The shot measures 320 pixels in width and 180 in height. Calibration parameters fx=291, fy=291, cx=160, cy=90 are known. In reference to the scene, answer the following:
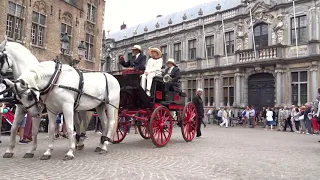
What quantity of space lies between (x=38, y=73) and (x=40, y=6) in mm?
13058

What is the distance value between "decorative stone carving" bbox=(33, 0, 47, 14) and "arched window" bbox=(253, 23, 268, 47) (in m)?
15.5

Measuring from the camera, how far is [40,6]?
1656 centimetres

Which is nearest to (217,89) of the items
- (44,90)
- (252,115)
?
(252,115)

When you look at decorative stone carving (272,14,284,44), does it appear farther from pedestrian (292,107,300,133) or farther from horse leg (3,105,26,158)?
horse leg (3,105,26,158)

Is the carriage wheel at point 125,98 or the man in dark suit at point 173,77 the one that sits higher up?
the man in dark suit at point 173,77

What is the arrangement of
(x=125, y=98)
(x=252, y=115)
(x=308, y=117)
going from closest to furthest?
1. (x=125, y=98)
2. (x=308, y=117)
3. (x=252, y=115)

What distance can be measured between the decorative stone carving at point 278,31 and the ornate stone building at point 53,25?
Answer: 508 inches

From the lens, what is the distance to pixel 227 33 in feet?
82.6

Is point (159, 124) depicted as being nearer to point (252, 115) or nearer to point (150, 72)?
point (150, 72)

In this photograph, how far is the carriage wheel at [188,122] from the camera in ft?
27.8

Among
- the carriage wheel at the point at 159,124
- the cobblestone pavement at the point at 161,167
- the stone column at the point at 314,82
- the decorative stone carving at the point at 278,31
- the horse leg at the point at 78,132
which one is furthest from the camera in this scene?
the decorative stone carving at the point at 278,31

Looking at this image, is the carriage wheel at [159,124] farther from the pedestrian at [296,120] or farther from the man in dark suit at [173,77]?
the pedestrian at [296,120]

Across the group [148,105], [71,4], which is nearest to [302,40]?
[71,4]

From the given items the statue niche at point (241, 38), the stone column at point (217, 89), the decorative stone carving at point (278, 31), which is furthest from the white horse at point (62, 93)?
the stone column at point (217, 89)
